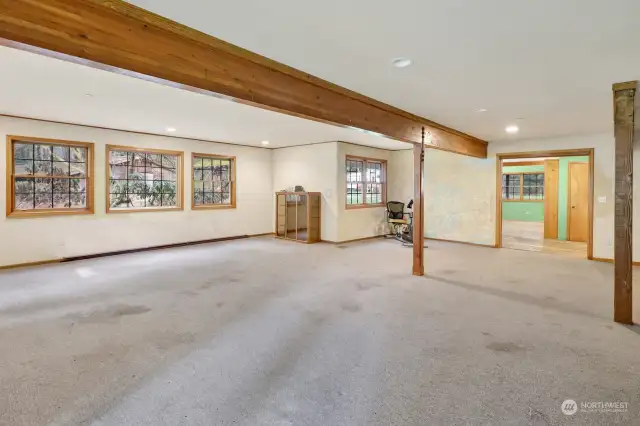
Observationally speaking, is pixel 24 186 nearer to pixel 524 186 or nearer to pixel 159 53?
pixel 159 53

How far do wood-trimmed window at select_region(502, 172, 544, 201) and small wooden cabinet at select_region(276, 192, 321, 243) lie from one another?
893 cm

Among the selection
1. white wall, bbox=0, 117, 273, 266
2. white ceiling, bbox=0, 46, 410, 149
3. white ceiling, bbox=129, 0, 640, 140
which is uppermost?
white ceiling, bbox=0, 46, 410, 149

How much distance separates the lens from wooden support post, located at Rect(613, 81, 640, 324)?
3.23 metres

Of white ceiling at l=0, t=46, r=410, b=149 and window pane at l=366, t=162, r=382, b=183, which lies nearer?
white ceiling at l=0, t=46, r=410, b=149

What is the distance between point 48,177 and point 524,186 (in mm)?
14053

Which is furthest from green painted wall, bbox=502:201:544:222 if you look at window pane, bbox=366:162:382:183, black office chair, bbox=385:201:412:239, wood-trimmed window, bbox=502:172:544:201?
window pane, bbox=366:162:382:183

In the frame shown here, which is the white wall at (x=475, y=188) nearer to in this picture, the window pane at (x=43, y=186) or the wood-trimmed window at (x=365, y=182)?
the wood-trimmed window at (x=365, y=182)

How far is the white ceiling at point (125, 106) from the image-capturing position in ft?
10.9

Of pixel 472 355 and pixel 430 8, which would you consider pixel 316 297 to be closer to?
pixel 472 355

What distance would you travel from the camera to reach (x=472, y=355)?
8.55 feet

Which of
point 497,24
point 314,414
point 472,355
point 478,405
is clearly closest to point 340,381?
point 314,414

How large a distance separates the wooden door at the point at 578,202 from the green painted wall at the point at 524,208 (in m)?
4.44

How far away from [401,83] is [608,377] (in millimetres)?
2846

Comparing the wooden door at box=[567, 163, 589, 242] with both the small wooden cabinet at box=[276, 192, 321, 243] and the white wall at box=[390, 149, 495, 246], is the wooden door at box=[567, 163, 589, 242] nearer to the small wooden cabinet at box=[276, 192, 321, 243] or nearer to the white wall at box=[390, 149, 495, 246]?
the white wall at box=[390, 149, 495, 246]
